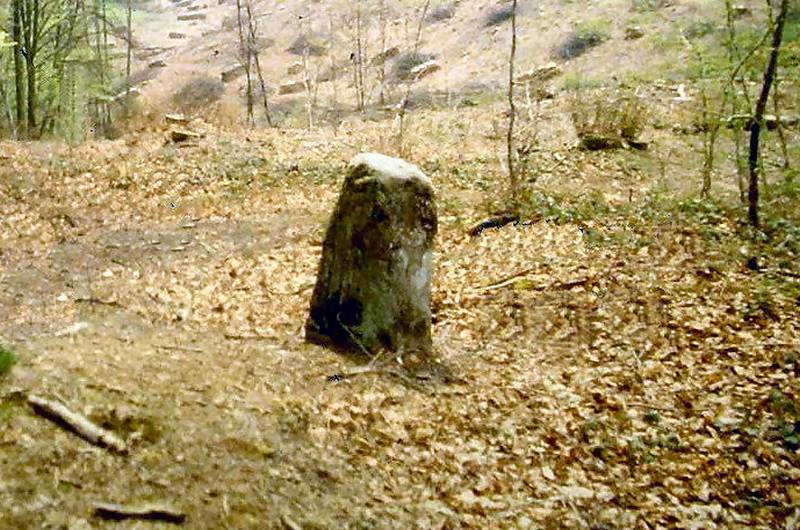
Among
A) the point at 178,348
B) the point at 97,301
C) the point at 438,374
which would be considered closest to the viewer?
the point at 178,348

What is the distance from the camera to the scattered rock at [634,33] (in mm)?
22391

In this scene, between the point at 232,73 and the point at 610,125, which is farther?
the point at 232,73

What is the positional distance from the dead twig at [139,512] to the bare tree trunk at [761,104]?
7497 millimetres

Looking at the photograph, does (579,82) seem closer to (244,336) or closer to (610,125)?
(610,125)

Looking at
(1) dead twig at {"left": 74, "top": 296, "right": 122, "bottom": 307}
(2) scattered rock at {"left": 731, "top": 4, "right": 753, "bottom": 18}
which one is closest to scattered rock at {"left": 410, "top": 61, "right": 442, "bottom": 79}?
(2) scattered rock at {"left": 731, "top": 4, "right": 753, "bottom": 18}

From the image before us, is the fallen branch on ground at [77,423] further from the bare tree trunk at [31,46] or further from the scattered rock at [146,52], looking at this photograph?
the scattered rock at [146,52]

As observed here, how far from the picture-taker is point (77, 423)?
362 cm

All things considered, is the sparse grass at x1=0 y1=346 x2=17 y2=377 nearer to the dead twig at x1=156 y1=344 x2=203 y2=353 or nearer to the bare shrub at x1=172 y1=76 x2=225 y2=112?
the dead twig at x1=156 y1=344 x2=203 y2=353

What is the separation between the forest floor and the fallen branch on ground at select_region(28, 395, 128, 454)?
0.18ft

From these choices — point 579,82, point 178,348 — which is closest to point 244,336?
point 178,348

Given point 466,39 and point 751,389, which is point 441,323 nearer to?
point 751,389

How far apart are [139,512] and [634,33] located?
23.5 meters

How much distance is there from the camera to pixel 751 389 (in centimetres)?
518

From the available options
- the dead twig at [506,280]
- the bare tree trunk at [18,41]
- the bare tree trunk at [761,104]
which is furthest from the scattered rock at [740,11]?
the bare tree trunk at [18,41]
